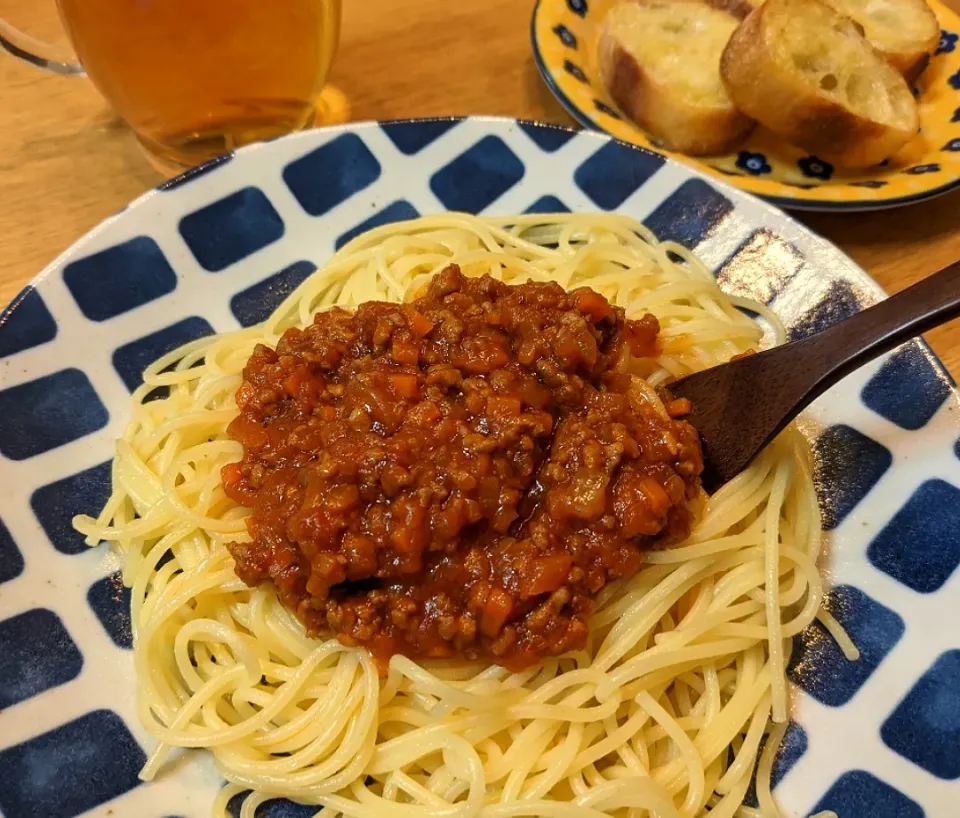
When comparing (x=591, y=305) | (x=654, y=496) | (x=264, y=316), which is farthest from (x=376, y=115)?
(x=654, y=496)

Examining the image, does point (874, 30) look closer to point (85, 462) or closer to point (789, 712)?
point (789, 712)

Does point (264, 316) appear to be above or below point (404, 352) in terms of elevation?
below

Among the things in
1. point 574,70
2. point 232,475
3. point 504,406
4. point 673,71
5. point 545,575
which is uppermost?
point 673,71

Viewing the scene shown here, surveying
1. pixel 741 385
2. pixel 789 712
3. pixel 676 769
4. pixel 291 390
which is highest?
pixel 741 385

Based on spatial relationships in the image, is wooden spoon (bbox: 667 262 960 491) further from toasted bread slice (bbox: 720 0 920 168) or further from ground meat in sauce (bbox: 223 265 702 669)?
toasted bread slice (bbox: 720 0 920 168)

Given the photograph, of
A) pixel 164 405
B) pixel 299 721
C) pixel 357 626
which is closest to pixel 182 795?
pixel 299 721

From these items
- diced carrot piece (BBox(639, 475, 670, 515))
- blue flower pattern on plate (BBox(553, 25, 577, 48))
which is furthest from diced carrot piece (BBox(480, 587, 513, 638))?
blue flower pattern on plate (BBox(553, 25, 577, 48))

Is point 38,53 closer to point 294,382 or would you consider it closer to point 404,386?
point 294,382

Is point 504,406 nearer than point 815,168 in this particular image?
Yes
